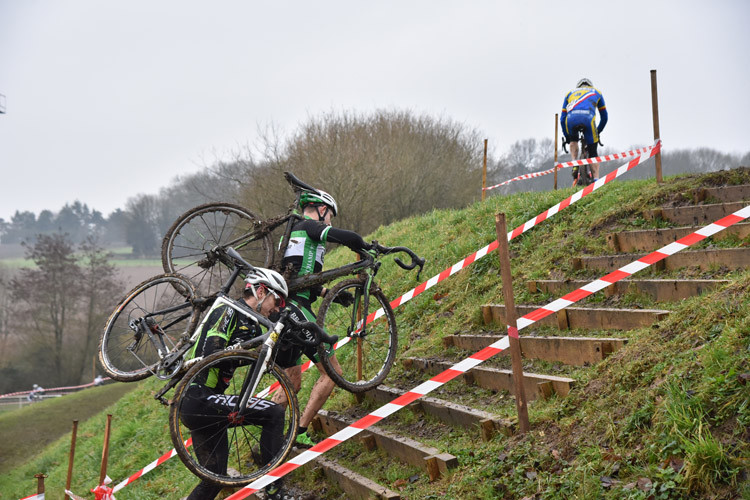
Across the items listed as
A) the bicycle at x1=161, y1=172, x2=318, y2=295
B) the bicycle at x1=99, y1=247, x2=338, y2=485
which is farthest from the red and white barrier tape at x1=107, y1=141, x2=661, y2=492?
the bicycle at x1=161, y1=172, x2=318, y2=295

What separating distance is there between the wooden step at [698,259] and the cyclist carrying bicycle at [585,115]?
504 cm

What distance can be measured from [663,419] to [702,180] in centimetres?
538

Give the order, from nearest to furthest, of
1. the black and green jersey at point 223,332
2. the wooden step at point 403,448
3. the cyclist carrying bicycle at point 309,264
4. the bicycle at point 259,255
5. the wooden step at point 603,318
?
1. the wooden step at point 403,448
2. the black and green jersey at point 223,332
3. the wooden step at point 603,318
4. the cyclist carrying bicycle at point 309,264
5. the bicycle at point 259,255

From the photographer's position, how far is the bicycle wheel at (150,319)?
593cm

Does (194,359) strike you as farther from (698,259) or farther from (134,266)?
(134,266)

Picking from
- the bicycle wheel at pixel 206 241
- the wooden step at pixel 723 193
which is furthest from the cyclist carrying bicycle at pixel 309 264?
the wooden step at pixel 723 193

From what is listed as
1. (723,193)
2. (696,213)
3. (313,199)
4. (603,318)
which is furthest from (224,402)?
(723,193)

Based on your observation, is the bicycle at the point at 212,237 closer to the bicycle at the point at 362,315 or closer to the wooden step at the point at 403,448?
the bicycle at the point at 362,315

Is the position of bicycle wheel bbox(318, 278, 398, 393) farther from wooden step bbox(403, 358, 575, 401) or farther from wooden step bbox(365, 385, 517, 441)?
wooden step bbox(403, 358, 575, 401)

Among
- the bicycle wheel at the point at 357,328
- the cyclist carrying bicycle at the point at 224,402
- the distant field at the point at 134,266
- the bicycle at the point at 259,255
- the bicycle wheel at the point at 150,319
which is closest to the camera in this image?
the cyclist carrying bicycle at the point at 224,402

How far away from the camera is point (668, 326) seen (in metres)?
5.10

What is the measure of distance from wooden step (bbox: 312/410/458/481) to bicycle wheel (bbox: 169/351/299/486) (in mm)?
1119

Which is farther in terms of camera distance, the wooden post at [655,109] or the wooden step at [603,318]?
the wooden post at [655,109]

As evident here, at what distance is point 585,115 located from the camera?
11.9 metres
